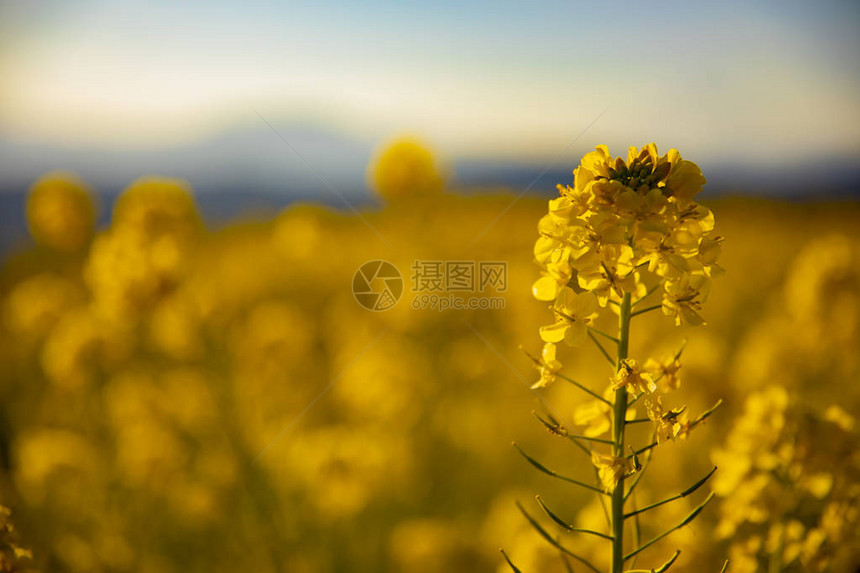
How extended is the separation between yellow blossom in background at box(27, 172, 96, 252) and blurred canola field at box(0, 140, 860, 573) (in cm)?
2

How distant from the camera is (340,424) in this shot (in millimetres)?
5594

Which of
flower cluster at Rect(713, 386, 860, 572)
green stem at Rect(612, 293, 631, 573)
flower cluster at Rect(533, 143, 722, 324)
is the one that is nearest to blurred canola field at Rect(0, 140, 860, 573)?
flower cluster at Rect(713, 386, 860, 572)

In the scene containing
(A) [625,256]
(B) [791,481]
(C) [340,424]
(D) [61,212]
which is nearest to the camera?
(A) [625,256]

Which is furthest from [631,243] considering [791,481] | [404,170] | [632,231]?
[404,170]

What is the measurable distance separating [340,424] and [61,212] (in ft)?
10.5

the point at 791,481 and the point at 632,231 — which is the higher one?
the point at 632,231

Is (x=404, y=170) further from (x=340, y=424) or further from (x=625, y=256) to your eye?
(x=625, y=256)

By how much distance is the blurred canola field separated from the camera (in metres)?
2.26

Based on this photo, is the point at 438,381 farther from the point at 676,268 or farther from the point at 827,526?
the point at 676,268

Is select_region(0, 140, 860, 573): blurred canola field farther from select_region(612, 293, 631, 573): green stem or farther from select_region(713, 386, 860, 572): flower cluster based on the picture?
select_region(612, 293, 631, 573): green stem

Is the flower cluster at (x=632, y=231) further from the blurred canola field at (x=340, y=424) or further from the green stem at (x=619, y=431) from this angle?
the blurred canola field at (x=340, y=424)

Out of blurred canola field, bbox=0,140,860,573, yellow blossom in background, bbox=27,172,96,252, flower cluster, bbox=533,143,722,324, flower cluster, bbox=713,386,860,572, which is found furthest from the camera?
yellow blossom in background, bbox=27,172,96,252

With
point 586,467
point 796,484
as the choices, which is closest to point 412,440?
point 586,467

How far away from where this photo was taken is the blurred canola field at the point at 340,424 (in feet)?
7.42
